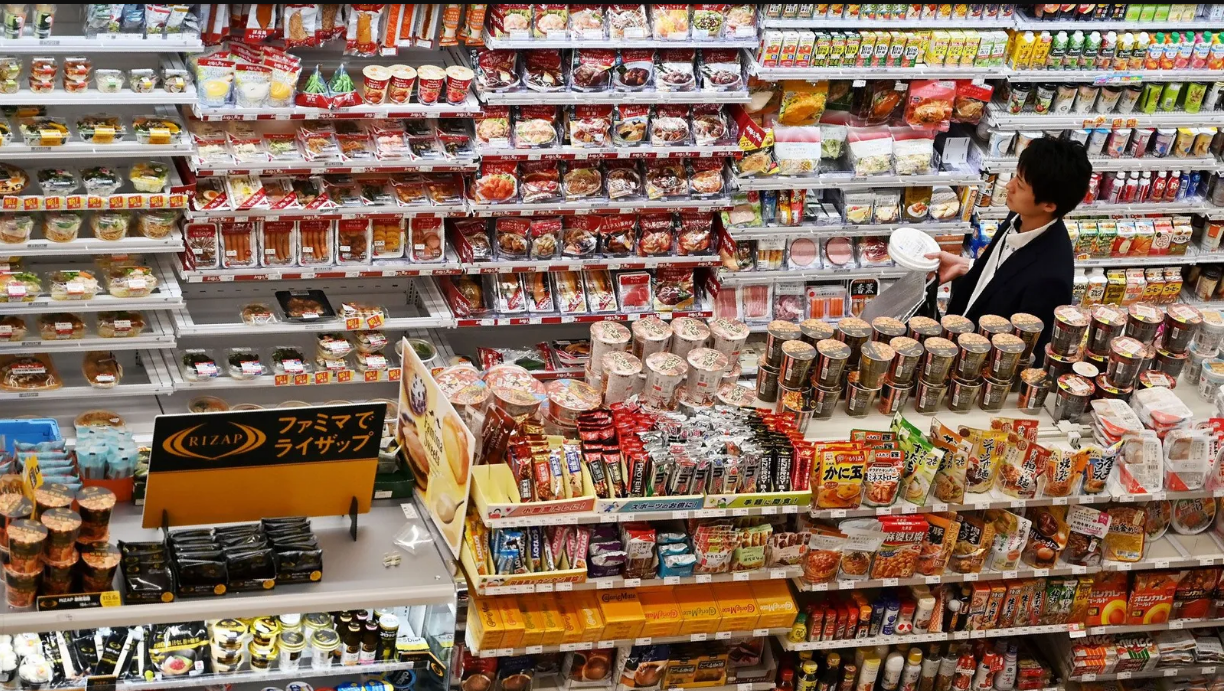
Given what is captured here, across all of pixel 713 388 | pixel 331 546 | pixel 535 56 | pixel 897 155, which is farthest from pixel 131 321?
pixel 897 155

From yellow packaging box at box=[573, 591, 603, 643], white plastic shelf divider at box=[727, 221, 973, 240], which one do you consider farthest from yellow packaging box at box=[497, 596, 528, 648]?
white plastic shelf divider at box=[727, 221, 973, 240]

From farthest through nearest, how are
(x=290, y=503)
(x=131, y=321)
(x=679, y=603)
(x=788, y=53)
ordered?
(x=788, y=53), (x=131, y=321), (x=679, y=603), (x=290, y=503)

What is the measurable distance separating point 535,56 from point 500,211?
2.36 ft

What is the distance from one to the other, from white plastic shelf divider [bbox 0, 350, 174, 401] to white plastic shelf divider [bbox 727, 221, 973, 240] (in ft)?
9.15

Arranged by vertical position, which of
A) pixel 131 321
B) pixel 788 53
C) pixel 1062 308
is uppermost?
pixel 788 53

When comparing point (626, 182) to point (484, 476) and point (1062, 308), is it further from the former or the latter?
point (484, 476)

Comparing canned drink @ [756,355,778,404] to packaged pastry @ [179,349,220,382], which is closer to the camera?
canned drink @ [756,355,778,404]

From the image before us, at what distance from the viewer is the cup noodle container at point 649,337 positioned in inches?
163

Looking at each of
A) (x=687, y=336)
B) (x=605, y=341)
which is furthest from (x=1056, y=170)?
(x=605, y=341)

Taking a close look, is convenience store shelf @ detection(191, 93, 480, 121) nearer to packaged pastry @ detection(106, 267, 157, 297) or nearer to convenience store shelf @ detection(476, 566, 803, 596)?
packaged pastry @ detection(106, 267, 157, 297)

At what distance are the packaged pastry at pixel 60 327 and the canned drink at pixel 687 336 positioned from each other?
2.92m

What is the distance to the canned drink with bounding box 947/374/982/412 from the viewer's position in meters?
4.32

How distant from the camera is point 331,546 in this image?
3.73m

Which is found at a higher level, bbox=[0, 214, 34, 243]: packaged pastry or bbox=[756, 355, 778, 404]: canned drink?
bbox=[756, 355, 778, 404]: canned drink
